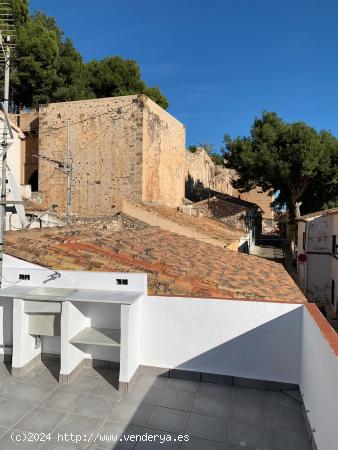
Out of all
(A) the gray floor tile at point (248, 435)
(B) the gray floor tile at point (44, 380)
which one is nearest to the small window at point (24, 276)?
(B) the gray floor tile at point (44, 380)

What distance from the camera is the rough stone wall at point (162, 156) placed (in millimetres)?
18484

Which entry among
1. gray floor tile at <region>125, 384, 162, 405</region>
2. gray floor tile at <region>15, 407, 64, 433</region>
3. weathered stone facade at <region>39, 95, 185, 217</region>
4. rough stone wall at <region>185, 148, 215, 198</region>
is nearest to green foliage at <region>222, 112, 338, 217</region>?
rough stone wall at <region>185, 148, 215, 198</region>

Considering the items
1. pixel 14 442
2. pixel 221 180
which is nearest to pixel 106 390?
pixel 14 442

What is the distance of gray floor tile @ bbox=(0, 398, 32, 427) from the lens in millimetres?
4867

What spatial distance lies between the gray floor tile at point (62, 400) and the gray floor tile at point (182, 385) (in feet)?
5.06

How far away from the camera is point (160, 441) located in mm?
4594

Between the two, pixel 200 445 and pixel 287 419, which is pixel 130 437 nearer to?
pixel 200 445

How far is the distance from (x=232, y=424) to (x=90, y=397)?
2285 mm

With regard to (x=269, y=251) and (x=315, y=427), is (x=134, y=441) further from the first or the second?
(x=269, y=251)

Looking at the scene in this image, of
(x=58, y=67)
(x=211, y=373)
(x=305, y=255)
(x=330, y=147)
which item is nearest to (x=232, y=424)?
(x=211, y=373)

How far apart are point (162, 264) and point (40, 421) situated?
382 centimetres

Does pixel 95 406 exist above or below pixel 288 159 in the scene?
below

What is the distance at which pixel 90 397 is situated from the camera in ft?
18.2

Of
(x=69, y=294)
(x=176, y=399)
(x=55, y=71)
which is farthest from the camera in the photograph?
(x=55, y=71)
